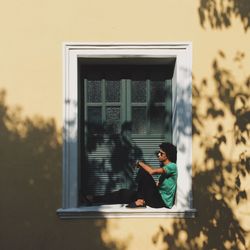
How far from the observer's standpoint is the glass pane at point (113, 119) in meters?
7.21

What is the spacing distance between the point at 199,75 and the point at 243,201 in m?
2.01

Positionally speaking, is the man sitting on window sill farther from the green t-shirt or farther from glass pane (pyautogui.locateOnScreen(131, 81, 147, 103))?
glass pane (pyautogui.locateOnScreen(131, 81, 147, 103))

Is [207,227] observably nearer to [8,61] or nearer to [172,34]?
[172,34]

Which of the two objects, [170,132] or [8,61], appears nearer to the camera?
[8,61]

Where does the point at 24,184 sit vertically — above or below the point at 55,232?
above

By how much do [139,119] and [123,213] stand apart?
152cm

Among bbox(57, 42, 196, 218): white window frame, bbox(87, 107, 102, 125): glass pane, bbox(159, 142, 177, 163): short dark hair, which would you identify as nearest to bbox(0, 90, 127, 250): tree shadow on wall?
bbox(57, 42, 196, 218): white window frame

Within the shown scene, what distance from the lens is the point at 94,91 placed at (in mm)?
7234

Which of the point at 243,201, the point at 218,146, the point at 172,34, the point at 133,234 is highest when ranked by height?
the point at 172,34

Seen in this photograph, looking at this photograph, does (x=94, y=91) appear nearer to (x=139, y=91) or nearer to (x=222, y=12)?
(x=139, y=91)

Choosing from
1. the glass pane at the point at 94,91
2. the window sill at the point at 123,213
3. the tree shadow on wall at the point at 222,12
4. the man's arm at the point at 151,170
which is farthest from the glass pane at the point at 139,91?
the window sill at the point at 123,213

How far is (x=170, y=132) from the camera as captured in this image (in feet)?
23.8

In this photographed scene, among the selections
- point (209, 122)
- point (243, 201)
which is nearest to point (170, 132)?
point (209, 122)

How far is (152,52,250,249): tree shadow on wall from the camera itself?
677 centimetres
